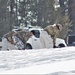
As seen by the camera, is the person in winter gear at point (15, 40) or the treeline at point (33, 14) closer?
the person in winter gear at point (15, 40)

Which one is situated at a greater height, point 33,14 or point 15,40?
point 33,14

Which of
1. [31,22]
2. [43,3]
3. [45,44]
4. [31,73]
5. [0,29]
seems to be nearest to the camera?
[31,73]

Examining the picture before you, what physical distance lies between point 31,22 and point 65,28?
4.70m

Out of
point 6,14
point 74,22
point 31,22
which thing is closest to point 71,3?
point 74,22

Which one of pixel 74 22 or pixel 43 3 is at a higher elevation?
pixel 43 3

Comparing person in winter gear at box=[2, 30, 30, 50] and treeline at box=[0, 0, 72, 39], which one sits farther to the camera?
treeline at box=[0, 0, 72, 39]

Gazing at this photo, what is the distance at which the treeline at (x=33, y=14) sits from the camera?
3344cm

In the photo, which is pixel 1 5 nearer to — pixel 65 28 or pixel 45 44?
pixel 65 28

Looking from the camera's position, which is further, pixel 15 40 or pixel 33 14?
pixel 33 14

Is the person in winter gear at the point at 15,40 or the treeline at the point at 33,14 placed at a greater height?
the treeline at the point at 33,14

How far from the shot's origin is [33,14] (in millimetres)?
36656

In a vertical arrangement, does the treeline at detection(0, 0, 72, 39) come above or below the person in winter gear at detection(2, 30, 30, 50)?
above

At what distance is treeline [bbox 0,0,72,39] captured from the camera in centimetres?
3344

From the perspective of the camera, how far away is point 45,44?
60.0 ft
